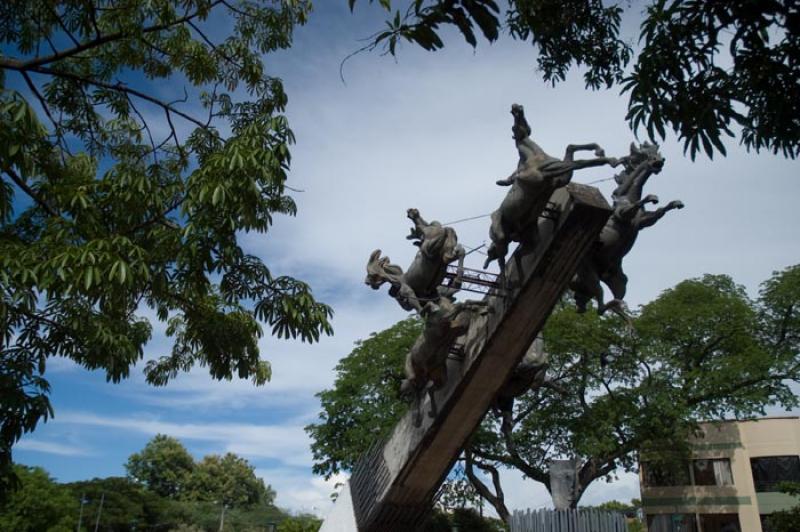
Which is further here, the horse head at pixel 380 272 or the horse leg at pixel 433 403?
the horse head at pixel 380 272

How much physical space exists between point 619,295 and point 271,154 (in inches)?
229

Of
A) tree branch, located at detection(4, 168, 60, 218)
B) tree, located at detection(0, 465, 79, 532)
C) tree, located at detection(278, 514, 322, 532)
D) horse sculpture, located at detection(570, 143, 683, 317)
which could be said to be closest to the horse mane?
horse sculpture, located at detection(570, 143, 683, 317)

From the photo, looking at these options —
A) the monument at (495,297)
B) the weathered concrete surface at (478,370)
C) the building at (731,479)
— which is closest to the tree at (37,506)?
the weathered concrete surface at (478,370)

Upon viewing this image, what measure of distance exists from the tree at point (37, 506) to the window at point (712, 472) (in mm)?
33848

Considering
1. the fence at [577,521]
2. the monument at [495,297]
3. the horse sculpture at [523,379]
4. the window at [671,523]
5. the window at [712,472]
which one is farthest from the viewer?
the window at [712,472]

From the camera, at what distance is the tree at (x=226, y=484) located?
58.2m

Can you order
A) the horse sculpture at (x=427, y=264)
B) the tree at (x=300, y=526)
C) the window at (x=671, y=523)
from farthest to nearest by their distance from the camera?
the tree at (x=300, y=526) < the window at (x=671, y=523) < the horse sculpture at (x=427, y=264)

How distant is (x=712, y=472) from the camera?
107 ft

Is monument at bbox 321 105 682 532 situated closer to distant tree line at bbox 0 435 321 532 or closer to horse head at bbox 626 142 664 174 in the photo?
horse head at bbox 626 142 664 174

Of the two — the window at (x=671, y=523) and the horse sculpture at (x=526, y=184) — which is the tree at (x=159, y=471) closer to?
the window at (x=671, y=523)

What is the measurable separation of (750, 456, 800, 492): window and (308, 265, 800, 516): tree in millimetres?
10846

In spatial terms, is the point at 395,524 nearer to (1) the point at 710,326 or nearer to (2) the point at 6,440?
(2) the point at 6,440

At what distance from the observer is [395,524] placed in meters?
11.2

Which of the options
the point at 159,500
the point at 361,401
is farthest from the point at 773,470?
the point at 159,500
